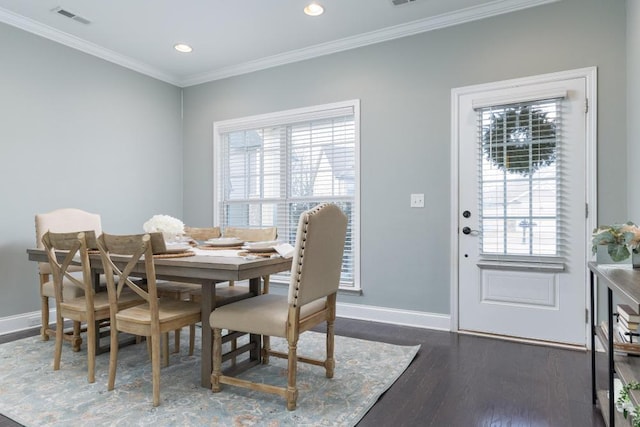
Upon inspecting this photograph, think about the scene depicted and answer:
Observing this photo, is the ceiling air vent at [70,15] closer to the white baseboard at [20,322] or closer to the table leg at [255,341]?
the white baseboard at [20,322]

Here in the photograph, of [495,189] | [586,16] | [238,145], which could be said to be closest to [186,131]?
[238,145]

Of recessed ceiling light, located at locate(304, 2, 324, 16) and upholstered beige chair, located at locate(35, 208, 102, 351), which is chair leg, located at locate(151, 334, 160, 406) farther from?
recessed ceiling light, located at locate(304, 2, 324, 16)

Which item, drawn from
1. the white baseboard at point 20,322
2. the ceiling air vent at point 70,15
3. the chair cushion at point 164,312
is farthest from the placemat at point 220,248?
the ceiling air vent at point 70,15

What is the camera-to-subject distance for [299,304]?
197 cm

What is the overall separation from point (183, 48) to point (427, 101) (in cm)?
256

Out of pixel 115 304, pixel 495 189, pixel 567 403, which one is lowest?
pixel 567 403

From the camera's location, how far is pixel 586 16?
2979 mm

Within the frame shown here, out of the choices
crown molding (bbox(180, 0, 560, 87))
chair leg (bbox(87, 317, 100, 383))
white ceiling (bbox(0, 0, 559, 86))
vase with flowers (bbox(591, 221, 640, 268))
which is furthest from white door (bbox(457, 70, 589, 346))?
chair leg (bbox(87, 317, 100, 383))

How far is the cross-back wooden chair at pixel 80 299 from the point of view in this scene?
7.54ft

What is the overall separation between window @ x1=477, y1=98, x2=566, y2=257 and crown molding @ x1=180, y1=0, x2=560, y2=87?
80 centimetres

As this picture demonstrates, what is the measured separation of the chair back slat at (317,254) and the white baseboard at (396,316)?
1.53 m

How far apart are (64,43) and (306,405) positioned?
399 centimetres

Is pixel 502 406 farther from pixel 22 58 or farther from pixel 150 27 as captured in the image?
pixel 22 58

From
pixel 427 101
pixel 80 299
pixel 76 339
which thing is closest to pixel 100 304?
pixel 80 299
